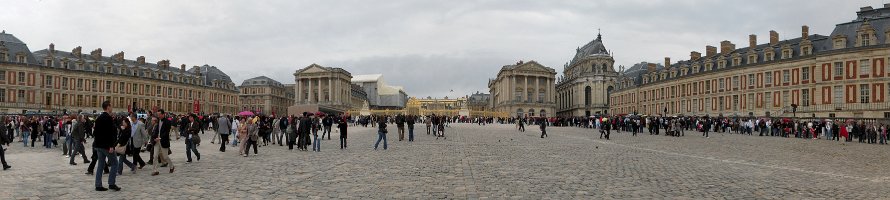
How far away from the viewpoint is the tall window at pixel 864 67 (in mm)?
47103

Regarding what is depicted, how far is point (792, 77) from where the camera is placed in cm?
5622

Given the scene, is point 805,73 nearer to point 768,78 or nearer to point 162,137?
point 768,78

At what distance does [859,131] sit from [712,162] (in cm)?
2330

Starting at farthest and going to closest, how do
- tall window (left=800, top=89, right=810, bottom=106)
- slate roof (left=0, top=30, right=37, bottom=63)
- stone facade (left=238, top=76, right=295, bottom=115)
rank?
stone facade (left=238, top=76, right=295, bottom=115)
slate roof (left=0, top=30, right=37, bottom=63)
tall window (left=800, top=89, right=810, bottom=106)

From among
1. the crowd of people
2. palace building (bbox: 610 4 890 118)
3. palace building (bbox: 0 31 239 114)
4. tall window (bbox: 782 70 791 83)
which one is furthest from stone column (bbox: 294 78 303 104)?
tall window (bbox: 782 70 791 83)

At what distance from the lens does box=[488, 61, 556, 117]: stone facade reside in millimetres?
109500

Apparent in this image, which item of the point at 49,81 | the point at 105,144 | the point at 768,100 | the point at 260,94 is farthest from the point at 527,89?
the point at 105,144

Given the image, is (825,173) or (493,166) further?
(493,166)

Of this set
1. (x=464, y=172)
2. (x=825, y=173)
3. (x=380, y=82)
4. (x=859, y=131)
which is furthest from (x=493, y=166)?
(x=380, y=82)

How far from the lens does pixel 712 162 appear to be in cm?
1695

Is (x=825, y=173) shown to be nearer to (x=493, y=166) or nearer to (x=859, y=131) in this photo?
(x=493, y=166)

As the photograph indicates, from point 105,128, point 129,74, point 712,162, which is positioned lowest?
point 712,162

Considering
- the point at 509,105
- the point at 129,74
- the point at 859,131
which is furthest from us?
the point at 509,105

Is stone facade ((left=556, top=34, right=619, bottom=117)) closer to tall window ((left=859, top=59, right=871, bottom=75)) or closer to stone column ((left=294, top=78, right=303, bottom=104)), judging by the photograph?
stone column ((left=294, top=78, right=303, bottom=104))
